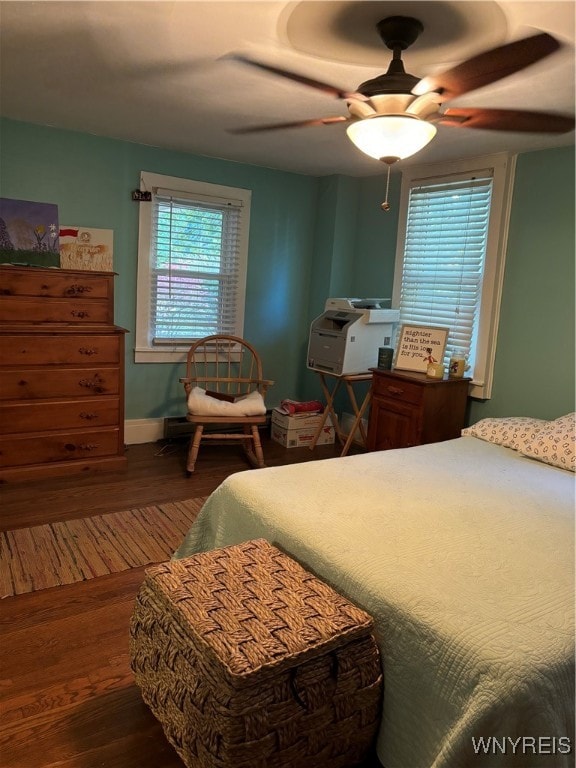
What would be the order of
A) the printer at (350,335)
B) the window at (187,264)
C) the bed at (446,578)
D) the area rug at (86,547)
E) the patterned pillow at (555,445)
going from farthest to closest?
the window at (187,264) → the printer at (350,335) → the patterned pillow at (555,445) → the area rug at (86,547) → the bed at (446,578)

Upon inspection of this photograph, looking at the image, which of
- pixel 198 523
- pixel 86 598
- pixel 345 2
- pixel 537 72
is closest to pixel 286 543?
pixel 198 523

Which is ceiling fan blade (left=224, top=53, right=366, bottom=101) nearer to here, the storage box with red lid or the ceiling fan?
the ceiling fan

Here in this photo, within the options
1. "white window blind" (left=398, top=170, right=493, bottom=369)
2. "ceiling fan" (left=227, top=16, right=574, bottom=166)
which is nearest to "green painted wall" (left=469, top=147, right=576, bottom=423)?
"white window blind" (left=398, top=170, right=493, bottom=369)

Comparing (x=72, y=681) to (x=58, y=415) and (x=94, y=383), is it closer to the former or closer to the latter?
(x=58, y=415)

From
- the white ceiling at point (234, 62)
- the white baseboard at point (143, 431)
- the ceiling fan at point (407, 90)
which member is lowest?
the white baseboard at point (143, 431)

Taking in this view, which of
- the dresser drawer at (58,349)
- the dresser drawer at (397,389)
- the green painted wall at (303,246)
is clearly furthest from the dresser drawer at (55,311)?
the dresser drawer at (397,389)

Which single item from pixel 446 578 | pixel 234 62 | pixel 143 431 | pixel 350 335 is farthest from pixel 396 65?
pixel 143 431

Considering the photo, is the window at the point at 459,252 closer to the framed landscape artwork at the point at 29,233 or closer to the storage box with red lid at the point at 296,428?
the storage box with red lid at the point at 296,428

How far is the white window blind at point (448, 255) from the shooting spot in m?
3.70

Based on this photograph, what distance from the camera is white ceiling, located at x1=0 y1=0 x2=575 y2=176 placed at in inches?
72.7

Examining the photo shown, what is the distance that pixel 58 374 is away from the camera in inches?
138

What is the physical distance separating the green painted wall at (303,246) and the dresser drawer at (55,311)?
0.48 metres

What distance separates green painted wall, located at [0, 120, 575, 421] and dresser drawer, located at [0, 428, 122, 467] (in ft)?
1.99

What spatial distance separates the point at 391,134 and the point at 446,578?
138 centimetres
